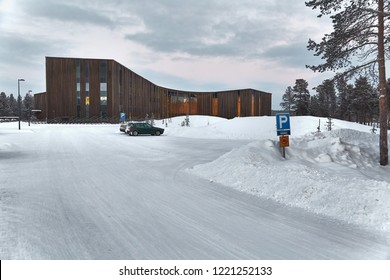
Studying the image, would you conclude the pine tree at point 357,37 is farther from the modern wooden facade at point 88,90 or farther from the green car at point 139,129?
the modern wooden facade at point 88,90

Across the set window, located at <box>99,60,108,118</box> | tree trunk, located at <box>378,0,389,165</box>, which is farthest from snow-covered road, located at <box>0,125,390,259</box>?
window, located at <box>99,60,108,118</box>

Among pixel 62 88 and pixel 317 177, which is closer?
pixel 317 177

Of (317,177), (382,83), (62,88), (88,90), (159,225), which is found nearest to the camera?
→ (159,225)

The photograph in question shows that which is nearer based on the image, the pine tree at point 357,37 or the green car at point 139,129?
the pine tree at point 357,37

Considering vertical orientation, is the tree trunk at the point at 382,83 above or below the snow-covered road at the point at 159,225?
above

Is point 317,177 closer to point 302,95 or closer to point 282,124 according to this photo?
point 282,124

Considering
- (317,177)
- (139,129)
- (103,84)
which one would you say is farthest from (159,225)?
(103,84)

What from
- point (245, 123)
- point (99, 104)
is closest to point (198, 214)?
point (245, 123)

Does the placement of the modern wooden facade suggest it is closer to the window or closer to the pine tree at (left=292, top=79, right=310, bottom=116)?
the window

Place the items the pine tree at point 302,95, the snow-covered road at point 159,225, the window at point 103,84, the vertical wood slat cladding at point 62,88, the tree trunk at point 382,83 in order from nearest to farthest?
the snow-covered road at point 159,225 → the tree trunk at point 382,83 → the vertical wood slat cladding at point 62,88 → the window at point 103,84 → the pine tree at point 302,95

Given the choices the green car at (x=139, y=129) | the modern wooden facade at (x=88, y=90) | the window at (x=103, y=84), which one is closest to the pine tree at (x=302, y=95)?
the modern wooden facade at (x=88, y=90)
